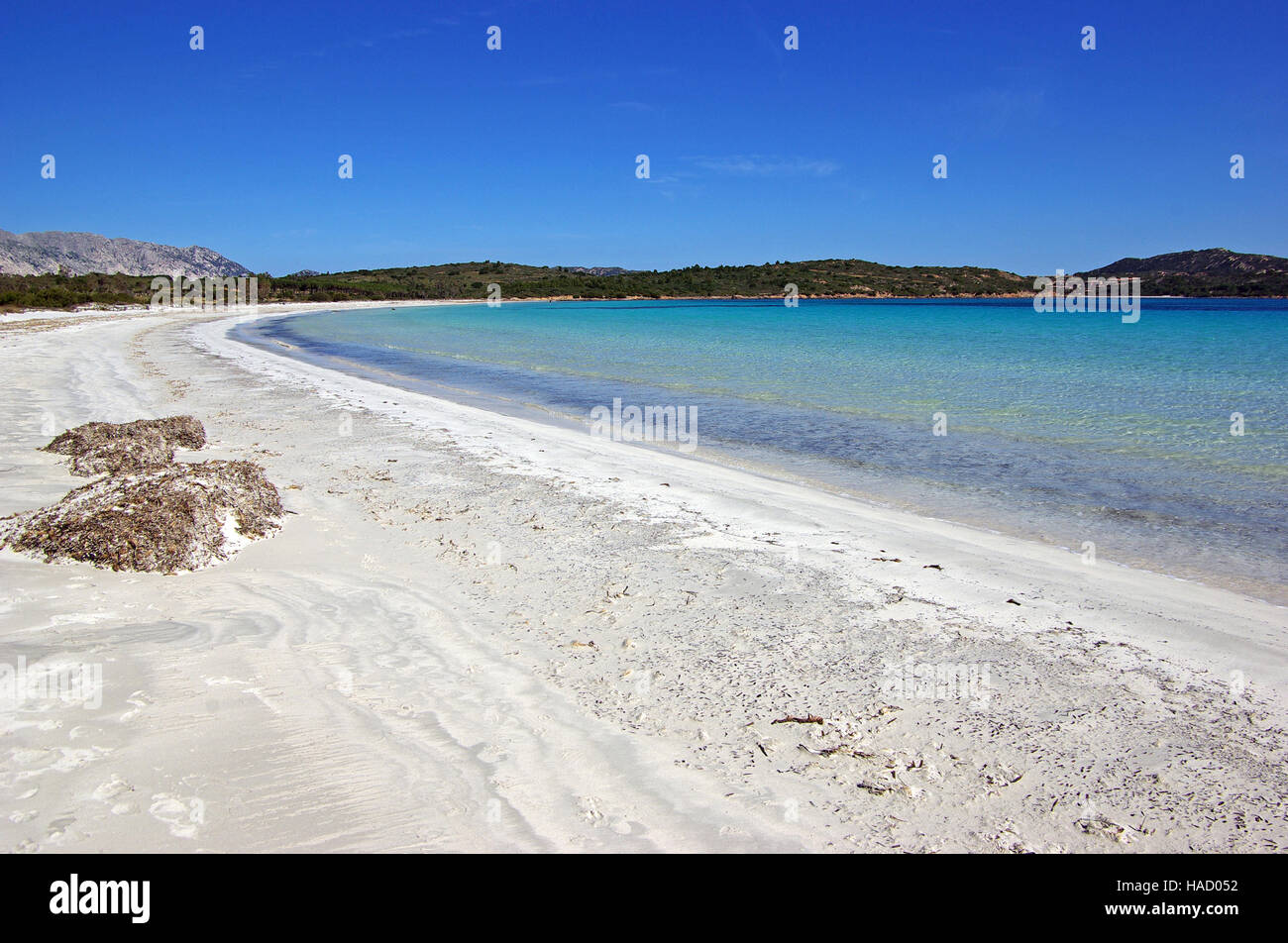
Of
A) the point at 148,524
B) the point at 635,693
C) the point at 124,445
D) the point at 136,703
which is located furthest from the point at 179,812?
the point at 124,445

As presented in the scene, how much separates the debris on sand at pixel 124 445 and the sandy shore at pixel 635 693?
860mm

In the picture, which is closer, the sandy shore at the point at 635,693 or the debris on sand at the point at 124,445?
the sandy shore at the point at 635,693

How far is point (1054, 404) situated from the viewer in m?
16.2

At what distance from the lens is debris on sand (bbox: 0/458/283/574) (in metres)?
5.26

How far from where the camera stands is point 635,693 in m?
3.81

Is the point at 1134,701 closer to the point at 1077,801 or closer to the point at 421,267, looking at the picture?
the point at 1077,801

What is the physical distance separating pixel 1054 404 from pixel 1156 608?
12.6m

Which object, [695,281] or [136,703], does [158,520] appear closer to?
[136,703]

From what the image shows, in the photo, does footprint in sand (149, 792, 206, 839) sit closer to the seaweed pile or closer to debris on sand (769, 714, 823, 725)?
debris on sand (769, 714, 823, 725)

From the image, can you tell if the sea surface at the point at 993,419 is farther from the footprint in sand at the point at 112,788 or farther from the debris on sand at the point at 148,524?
the footprint in sand at the point at 112,788

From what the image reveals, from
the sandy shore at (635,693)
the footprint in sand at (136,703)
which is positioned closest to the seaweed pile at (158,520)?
the sandy shore at (635,693)

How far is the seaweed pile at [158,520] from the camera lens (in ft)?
17.3

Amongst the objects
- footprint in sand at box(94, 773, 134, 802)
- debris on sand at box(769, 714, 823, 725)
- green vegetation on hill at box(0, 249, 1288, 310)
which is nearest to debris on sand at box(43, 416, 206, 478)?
footprint in sand at box(94, 773, 134, 802)
